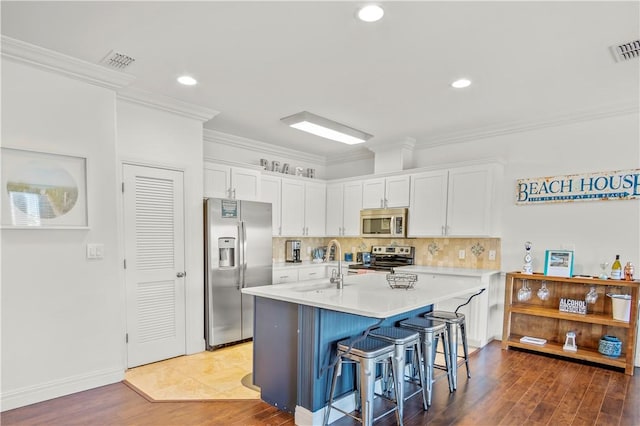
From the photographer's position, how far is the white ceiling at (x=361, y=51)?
205 centimetres

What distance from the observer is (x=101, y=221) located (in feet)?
9.59

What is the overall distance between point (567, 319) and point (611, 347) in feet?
1.34

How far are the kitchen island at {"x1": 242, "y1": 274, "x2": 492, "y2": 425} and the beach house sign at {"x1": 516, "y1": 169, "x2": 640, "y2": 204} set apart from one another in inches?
81.6

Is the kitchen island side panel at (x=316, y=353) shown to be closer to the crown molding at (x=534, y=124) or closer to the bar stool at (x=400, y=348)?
the bar stool at (x=400, y=348)

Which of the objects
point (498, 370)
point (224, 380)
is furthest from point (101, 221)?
point (498, 370)

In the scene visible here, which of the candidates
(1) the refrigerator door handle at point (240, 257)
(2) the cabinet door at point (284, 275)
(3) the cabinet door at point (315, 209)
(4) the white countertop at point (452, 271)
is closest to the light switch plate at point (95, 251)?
(1) the refrigerator door handle at point (240, 257)

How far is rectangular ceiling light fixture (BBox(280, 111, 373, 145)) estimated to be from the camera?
3790 mm

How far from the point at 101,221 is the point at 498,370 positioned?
387 centimetres

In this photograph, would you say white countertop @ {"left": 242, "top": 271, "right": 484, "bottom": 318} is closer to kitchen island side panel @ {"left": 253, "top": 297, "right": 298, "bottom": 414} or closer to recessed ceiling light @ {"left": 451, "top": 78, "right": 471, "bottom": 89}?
kitchen island side panel @ {"left": 253, "top": 297, "right": 298, "bottom": 414}

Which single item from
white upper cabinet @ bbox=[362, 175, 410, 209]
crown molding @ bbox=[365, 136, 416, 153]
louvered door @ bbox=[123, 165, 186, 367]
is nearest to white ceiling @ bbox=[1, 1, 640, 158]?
louvered door @ bbox=[123, 165, 186, 367]

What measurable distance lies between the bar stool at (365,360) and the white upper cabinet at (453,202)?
2562 millimetres

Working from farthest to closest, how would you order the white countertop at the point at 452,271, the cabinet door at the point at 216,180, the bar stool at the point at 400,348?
the cabinet door at the point at 216,180 < the white countertop at the point at 452,271 < the bar stool at the point at 400,348

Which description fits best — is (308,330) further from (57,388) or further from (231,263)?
(57,388)

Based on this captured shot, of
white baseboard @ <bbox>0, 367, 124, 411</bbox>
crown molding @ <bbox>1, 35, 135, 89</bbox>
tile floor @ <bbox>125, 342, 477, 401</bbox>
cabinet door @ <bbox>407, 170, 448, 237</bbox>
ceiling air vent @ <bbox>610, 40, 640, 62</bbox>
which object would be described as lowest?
tile floor @ <bbox>125, 342, 477, 401</bbox>
